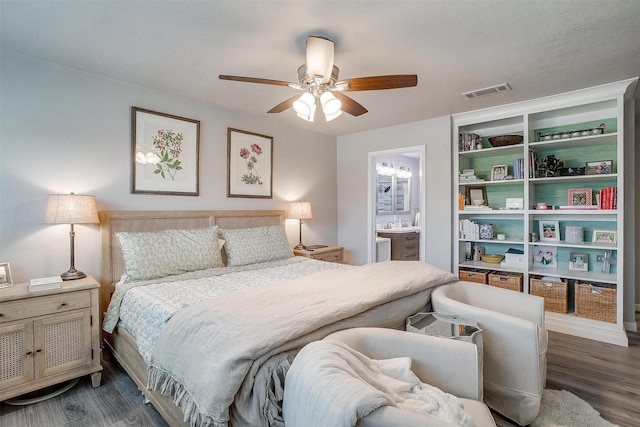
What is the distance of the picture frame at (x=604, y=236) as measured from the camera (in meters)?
3.29

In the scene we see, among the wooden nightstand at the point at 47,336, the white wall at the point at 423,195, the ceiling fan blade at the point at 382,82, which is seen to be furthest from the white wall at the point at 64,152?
the white wall at the point at 423,195

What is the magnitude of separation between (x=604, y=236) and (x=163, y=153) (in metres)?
4.64

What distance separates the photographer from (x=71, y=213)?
7.82 ft

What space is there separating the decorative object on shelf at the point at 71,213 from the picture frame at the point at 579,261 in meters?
4.70

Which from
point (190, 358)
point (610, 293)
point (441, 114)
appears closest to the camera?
point (190, 358)

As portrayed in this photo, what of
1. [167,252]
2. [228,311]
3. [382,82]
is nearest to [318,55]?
[382,82]

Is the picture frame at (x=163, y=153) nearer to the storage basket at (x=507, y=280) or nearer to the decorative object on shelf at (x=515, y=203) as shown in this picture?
the storage basket at (x=507, y=280)

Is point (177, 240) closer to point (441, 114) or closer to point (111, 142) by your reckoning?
point (111, 142)

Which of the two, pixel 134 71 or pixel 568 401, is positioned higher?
pixel 134 71

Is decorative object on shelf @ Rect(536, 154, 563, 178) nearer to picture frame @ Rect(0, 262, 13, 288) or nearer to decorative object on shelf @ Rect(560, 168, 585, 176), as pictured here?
decorative object on shelf @ Rect(560, 168, 585, 176)

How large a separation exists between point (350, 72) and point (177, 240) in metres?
2.10

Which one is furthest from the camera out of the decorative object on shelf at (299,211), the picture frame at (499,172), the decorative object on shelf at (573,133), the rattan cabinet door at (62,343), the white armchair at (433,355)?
the decorative object on shelf at (299,211)

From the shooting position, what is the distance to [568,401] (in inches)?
81.7

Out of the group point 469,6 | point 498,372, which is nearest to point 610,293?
point 498,372
